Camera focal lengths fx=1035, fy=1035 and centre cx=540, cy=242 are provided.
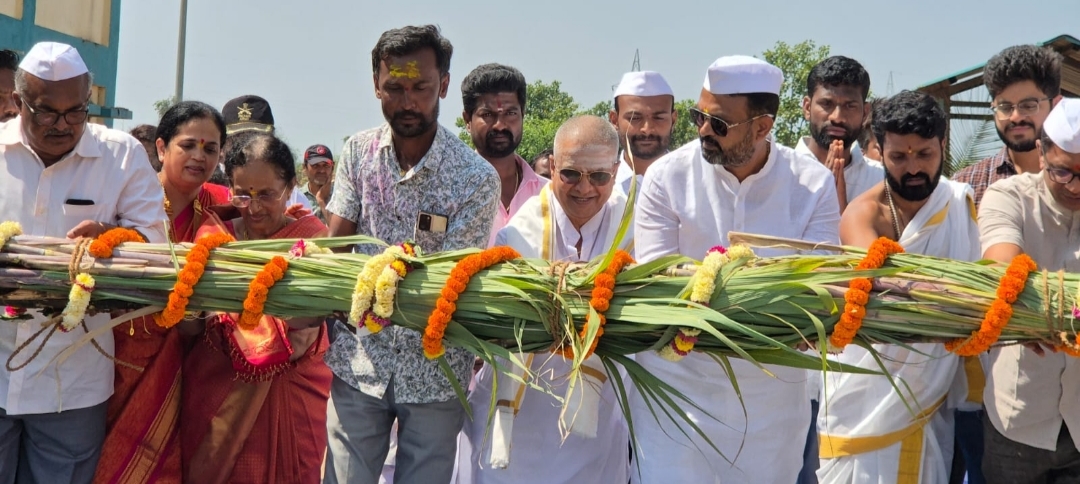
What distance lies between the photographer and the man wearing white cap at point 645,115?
5.66 meters

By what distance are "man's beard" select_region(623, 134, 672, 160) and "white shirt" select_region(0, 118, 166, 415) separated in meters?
2.64

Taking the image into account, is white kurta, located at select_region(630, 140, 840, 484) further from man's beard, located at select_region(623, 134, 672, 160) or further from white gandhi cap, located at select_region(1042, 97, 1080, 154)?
man's beard, located at select_region(623, 134, 672, 160)

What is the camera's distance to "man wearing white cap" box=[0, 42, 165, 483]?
12.3ft

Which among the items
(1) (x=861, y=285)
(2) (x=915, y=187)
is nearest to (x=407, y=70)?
(1) (x=861, y=285)

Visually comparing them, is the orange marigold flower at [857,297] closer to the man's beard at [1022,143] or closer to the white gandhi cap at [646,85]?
the man's beard at [1022,143]

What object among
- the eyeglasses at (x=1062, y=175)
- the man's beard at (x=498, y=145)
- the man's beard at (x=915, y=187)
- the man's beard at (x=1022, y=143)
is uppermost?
the man's beard at (x=1022, y=143)

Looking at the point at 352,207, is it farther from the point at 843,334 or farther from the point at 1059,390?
the point at 1059,390

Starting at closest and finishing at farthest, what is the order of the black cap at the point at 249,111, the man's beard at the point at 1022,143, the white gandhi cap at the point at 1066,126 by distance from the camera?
the white gandhi cap at the point at 1066,126, the man's beard at the point at 1022,143, the black cap at the point at 249,111

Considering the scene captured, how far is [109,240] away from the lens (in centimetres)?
329

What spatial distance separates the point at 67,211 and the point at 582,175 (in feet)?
6.44

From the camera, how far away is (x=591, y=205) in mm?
4305

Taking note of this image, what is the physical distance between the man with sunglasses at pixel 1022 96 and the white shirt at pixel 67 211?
3703 mm

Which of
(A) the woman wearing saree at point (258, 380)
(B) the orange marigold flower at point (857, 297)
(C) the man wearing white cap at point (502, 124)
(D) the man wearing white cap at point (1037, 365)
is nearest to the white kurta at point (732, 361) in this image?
(D) the man wearing white cap at point (1037, 365)

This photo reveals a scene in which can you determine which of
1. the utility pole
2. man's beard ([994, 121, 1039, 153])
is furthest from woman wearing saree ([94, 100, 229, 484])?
the utility pole
